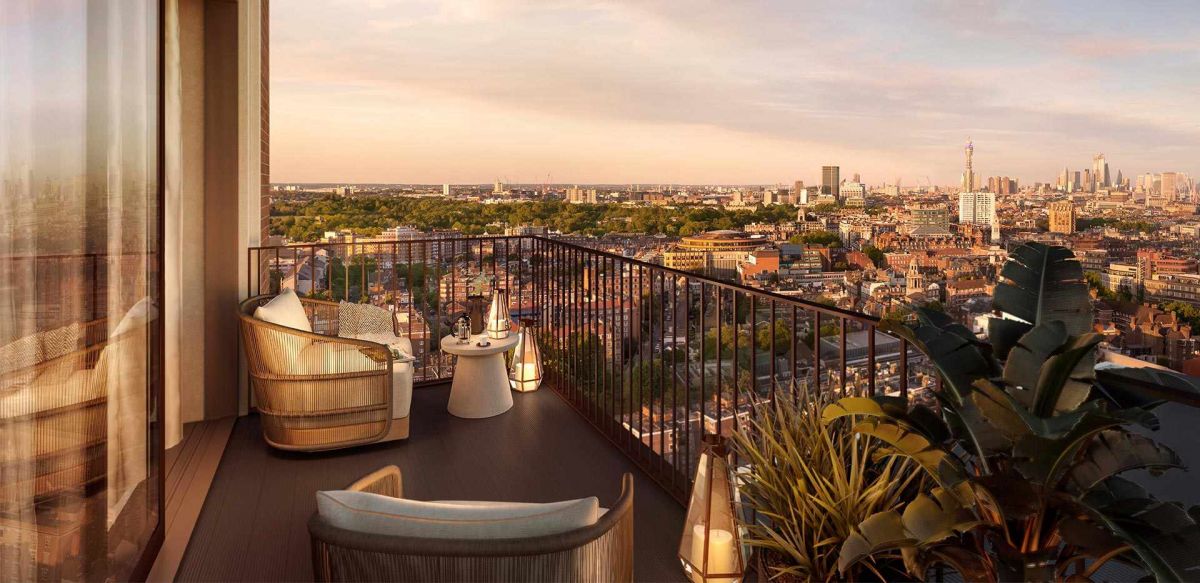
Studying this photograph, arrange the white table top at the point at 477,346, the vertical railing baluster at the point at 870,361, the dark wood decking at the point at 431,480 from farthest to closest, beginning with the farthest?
the white table top at the point at 477,346 → the dark wood decking at the point at 431,480 → the vertical railing baluster at the point at 870,361

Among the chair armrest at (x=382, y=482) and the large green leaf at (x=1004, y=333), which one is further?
the chair armrest at (x=382, y=482)

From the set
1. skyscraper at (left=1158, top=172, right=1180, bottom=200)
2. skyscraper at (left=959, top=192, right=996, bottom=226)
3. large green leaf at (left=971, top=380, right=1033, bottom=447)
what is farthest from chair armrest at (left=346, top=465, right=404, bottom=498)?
skyscraper at (left=1158, top=172, right=1180, bottom=200)

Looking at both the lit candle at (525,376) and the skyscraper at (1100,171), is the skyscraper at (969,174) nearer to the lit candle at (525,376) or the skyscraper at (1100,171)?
the skyscraper at (1100,171)

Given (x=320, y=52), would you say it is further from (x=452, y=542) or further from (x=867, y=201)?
(x=867, y=201)

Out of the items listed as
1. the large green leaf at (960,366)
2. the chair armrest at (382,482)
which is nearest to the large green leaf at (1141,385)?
the large green leaf at (960,366)

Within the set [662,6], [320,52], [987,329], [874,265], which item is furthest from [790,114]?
[987,329]
